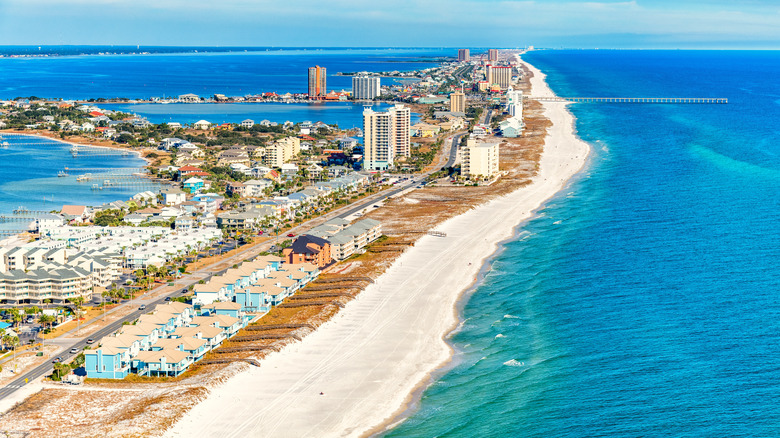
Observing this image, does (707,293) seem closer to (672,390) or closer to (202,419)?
(672,390)

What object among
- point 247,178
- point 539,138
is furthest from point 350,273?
point 539,138

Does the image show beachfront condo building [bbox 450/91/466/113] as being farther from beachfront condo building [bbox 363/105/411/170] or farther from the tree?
the tree

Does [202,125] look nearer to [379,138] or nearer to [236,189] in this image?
[379,138]

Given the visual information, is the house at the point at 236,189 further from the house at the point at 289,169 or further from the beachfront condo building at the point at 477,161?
the beachfront condo building at the point at 477,161

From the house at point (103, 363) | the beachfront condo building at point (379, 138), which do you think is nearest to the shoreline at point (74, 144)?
the beachfront condo building at point (379, 138)

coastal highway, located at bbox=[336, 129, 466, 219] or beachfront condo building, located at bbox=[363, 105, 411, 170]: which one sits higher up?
beachfront condo building, located at bbox=[363, 105, 411, 170]

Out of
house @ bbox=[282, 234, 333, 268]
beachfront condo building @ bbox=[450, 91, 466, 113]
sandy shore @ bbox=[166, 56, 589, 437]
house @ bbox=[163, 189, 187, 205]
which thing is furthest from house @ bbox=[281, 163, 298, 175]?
beachfront condo building @ bbox=[450, 91, 466, 113]

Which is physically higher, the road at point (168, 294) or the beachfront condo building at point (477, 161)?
the beachfront condo building at point (477, 161)
